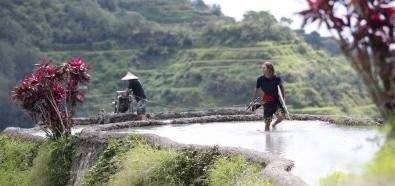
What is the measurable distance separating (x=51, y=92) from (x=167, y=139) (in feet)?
15.7

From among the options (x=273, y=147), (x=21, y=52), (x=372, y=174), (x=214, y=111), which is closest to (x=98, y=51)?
(x=21, y=52)

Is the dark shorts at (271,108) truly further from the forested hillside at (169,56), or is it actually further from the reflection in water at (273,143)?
the forested hillside at (169,56)

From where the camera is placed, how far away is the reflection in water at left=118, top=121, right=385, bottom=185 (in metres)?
9.25

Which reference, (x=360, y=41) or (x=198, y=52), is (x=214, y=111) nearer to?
(x=360, y=41)

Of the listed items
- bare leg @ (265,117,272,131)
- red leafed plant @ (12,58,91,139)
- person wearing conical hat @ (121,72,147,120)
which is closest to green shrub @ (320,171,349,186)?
bare leg @ (265,117,272,131)

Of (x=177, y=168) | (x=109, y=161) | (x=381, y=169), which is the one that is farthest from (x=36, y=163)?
(x=381, y=169)

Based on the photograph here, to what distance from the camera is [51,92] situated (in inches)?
588

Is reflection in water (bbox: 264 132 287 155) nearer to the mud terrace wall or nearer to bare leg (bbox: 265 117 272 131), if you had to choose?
bare leg (bbox: 265 117 272 131)

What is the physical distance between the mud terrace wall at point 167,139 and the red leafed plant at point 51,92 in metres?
0.63

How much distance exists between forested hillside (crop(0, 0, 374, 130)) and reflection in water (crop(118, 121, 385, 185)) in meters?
49.4

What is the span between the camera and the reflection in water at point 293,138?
364 inches

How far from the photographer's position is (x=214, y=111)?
21938 millimetres

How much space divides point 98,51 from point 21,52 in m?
8.24

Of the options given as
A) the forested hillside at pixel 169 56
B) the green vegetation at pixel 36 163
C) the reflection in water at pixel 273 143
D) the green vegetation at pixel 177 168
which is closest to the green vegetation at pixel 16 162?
the green vegetation at pixel 36 163
